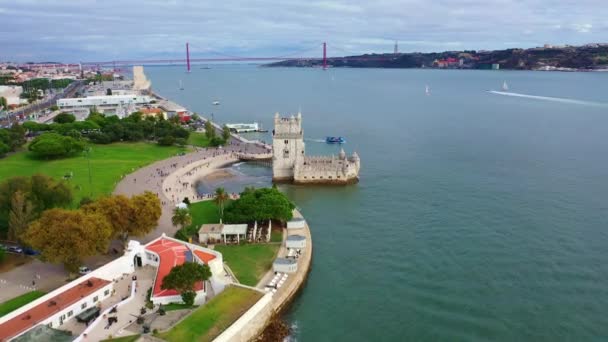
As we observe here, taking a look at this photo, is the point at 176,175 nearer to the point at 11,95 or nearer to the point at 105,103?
the point at 105,103

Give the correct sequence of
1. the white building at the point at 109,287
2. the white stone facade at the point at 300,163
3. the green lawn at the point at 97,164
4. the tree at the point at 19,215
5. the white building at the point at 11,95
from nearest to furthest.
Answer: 1. the white building at the point at 109,287
2. the tree at the point at 19,215
3. the green lawn at the point at 97,164
4. the white stone facade at the point at 300,163
5. the white building at the point at 11,95

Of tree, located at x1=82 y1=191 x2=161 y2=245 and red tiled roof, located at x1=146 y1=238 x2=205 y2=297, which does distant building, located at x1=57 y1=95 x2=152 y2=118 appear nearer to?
tree, located at x1=82 y1=191 x2=161 y2=245

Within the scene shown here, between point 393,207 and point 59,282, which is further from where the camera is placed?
point 393,207

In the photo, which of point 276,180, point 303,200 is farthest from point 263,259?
point 276,180

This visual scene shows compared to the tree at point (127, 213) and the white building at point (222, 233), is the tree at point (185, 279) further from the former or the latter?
the white building at point (222, 233)

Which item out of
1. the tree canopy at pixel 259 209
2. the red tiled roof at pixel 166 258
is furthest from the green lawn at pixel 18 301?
the tree canopy at pixel 259 209

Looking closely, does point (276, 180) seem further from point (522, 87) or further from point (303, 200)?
point (522, 87)
